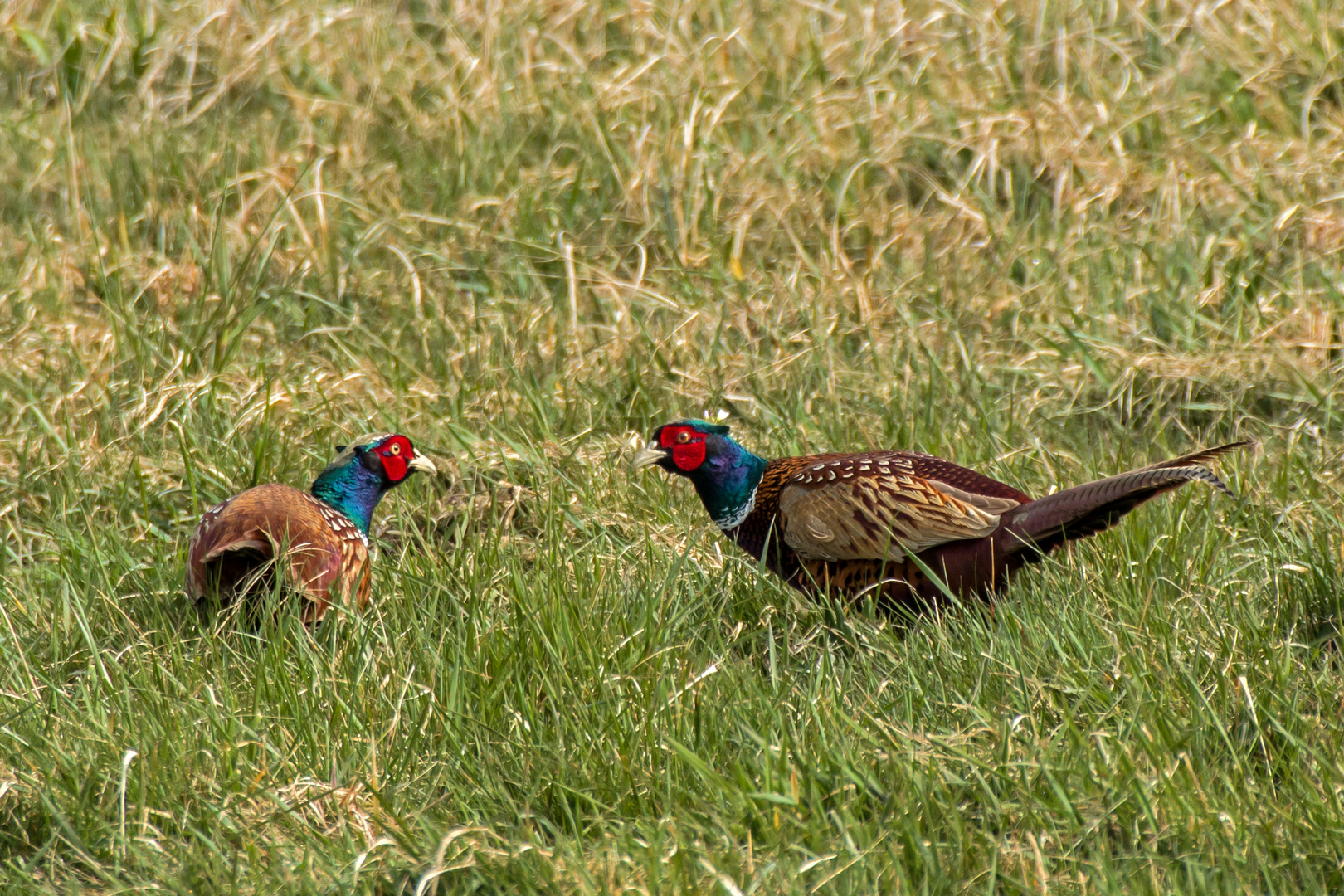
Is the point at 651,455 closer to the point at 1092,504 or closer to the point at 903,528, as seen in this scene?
the point at 903,528

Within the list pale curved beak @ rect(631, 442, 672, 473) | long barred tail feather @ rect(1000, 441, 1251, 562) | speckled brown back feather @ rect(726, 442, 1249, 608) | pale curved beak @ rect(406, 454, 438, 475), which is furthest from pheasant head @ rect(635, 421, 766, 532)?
long barred tail feather @ rect(1000, 441, 1251, 562)

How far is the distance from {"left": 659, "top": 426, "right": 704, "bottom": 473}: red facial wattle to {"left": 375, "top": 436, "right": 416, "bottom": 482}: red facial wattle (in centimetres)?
74

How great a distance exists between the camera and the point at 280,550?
3.40 meters

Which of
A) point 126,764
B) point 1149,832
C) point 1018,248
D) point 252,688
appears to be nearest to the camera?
point 1149,832

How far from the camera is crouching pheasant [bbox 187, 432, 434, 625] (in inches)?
136

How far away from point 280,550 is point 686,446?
1098 mm

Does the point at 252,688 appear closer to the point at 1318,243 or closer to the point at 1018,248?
the point at 1018,248

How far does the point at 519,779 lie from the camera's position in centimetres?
265

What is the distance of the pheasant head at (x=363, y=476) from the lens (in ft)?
12.9

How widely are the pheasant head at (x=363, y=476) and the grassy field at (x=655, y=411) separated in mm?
242

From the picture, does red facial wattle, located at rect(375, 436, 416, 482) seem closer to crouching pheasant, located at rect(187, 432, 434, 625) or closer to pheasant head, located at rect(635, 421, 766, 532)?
crouching pheasant, located at rect(187, 432, 434, 625)

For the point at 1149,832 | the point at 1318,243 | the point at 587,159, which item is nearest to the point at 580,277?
the point at 587,159

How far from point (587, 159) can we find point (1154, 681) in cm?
380

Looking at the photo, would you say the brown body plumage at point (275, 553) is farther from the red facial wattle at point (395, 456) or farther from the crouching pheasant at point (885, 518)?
the crouching pheasant at point (885, 518)
